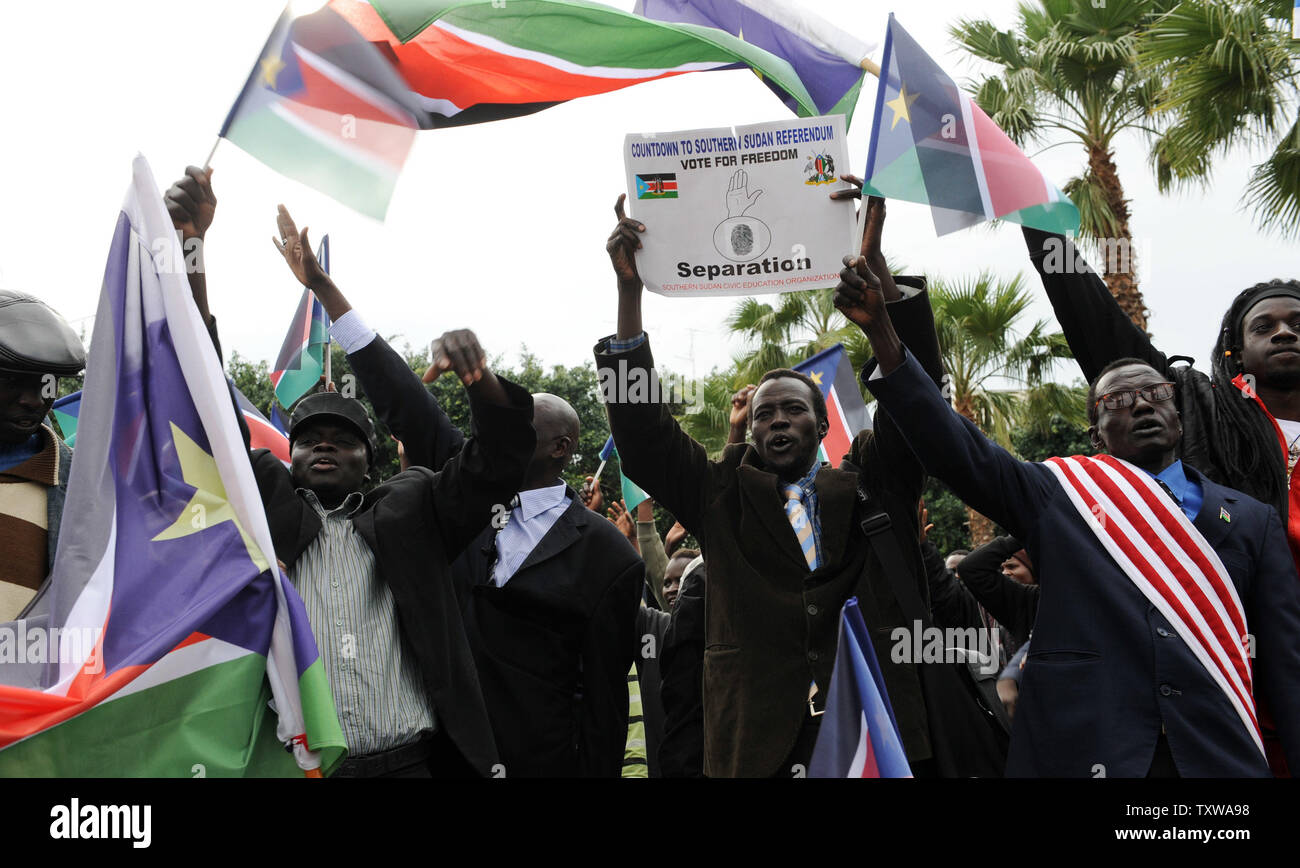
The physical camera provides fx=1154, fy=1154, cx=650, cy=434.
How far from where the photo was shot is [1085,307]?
4.05 metres

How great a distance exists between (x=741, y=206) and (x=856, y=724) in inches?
70.9

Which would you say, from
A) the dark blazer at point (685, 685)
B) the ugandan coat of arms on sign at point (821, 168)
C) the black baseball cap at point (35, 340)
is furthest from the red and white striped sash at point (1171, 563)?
the black baseball cap at point (35, 340)

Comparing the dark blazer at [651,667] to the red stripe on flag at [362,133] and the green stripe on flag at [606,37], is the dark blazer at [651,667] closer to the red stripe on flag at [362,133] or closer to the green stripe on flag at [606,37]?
the red stripe on flag at [362,133]

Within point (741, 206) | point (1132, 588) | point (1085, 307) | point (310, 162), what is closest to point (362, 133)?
point (310, 162)

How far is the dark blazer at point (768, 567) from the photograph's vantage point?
347 centimetres

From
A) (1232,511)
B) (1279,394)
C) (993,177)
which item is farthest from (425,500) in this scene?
(1279,394)

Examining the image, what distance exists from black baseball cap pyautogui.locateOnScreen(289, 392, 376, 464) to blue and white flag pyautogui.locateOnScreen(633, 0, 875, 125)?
2029 mm

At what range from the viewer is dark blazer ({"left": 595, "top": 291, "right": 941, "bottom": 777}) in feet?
11.4

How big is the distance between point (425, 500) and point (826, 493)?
4.44 feet

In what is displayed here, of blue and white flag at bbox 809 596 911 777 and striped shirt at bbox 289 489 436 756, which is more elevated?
striped shirt at bbox 289 489 436 756

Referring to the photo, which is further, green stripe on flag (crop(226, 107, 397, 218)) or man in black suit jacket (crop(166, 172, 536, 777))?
green stripe on flag (crop(226, 107, 397, 218))

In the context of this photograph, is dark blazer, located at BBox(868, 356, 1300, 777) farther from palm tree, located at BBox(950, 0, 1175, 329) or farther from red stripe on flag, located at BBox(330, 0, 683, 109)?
palm tree, located at BBox(950, 0, 1175, 329)

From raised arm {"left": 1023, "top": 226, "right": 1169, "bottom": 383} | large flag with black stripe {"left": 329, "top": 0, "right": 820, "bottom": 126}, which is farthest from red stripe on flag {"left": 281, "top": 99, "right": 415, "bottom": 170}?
raised arm {"left": 1023, "top": 226, "right": 1169, "bottom": 383}

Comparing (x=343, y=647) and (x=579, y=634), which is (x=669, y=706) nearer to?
(x=579, y=634)
